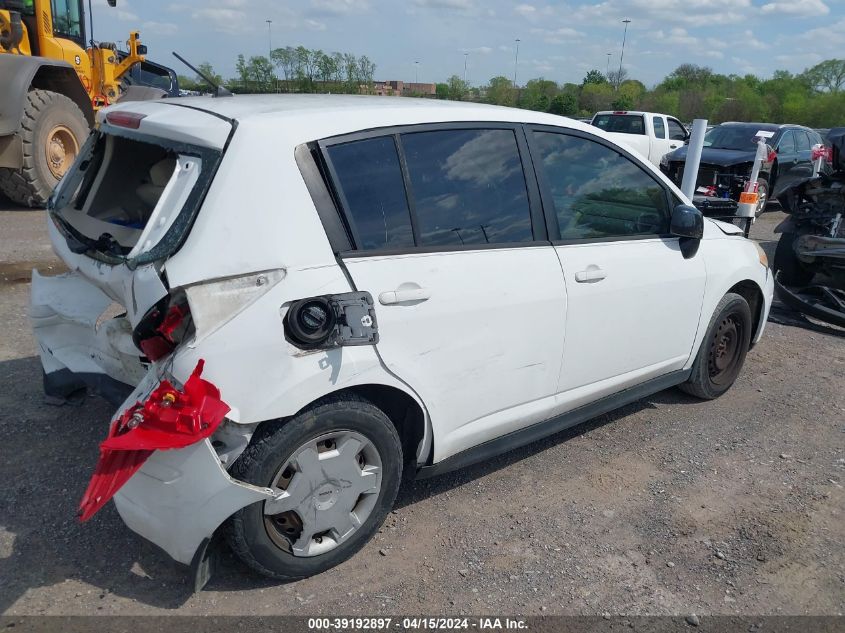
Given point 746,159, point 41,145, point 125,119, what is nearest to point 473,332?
point 125,119

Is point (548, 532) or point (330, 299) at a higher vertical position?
point (330, 299)

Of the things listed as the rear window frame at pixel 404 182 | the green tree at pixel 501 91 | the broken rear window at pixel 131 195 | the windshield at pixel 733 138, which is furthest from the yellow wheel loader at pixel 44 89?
the green tree at pixel 501 91

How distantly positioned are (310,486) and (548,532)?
46.8 inches

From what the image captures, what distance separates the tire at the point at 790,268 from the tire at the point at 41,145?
8.87 meters

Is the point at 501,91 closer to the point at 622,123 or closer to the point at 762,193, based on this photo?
the point at 622,123

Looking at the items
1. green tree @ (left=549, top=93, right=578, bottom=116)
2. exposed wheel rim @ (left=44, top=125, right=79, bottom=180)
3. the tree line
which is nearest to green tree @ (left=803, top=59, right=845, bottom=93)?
the tree line

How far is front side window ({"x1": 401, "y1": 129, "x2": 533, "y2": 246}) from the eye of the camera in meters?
2.98

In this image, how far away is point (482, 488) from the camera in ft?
11.6

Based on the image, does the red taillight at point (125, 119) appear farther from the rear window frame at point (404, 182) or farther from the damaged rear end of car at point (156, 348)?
the rear window frame at point (404, 182)

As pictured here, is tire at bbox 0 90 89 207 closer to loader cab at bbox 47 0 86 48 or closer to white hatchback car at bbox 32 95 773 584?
loader cab at bbox 47 0 86 48

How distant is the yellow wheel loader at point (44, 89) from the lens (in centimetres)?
899

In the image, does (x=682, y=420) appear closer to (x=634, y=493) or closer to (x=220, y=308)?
(x=634, y=493)

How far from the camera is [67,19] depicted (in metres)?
10.7

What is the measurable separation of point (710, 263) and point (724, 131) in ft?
37.6
